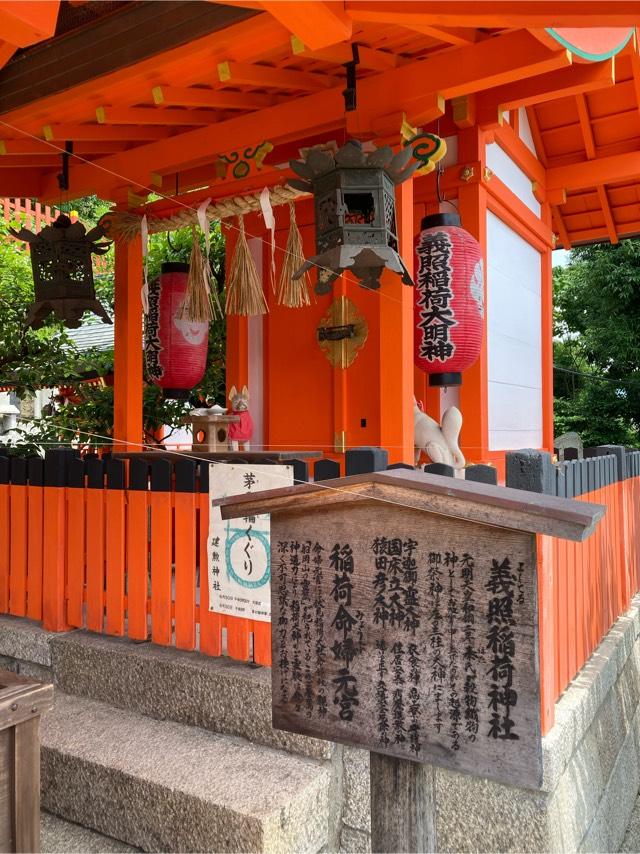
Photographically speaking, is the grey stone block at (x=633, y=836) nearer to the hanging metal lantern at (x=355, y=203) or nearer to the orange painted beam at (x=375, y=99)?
the hanging metal lantern at (x=355, y=203)

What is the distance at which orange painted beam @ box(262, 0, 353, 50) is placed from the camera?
2.71m

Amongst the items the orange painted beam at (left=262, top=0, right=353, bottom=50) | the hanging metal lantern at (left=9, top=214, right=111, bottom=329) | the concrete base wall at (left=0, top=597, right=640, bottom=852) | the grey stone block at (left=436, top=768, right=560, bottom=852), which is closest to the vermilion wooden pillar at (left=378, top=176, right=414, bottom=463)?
the orange painted beam at (left=262, top=0, right=353, bottom=50)

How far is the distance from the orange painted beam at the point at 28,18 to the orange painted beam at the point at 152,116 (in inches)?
102

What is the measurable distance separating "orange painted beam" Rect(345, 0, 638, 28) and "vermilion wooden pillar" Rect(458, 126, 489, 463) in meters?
3.10

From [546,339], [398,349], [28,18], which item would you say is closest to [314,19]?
[28,18]

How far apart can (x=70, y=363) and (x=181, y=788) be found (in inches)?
215

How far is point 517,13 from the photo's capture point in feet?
7.48

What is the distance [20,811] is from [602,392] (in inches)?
671

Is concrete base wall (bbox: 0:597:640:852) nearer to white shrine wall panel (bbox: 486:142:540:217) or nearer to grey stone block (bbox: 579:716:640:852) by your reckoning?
grey stone block (bbox: 579:716:640:852)

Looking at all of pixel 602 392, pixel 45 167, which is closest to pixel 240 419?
pixel 45 167

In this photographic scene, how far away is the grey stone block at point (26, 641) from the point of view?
12.8 ft

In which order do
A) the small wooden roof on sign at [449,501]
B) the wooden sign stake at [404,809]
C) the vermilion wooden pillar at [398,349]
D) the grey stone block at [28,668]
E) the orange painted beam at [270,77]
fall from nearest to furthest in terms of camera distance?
the small wooden roof on sign at [449,501], the wooden sign stake at [404,809], the grey stone block at [28,668], the orange painted beam at [270,77], the vermilion wooden pillar at [398,349]

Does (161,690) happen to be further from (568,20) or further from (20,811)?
(568,20)

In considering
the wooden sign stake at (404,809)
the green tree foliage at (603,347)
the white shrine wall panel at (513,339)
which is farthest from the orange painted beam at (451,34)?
the green tree foliage at (603,347)
